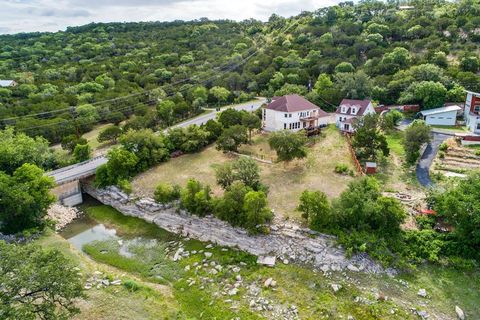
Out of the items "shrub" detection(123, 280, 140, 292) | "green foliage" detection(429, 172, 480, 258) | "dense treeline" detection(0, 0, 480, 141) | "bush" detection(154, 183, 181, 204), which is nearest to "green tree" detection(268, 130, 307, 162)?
"bush" detection(154, 183, 181, 204)

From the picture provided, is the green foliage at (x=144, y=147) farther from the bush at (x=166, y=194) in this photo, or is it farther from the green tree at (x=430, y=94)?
the green tree at (x=430, y=94)

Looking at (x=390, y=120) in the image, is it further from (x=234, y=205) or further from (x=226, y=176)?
Answer: (x=234, y=205)

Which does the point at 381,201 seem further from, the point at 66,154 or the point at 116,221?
the point at 66,154

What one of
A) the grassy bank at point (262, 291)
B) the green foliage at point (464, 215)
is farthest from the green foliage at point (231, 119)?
the green foliage at point (464, 215)

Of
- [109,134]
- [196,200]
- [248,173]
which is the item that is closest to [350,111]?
[248,173]

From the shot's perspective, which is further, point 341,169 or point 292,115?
point 292,115

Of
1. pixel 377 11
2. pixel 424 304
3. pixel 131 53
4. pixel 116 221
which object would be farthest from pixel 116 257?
pixel 377 11

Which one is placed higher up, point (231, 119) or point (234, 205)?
point (231, 119)
